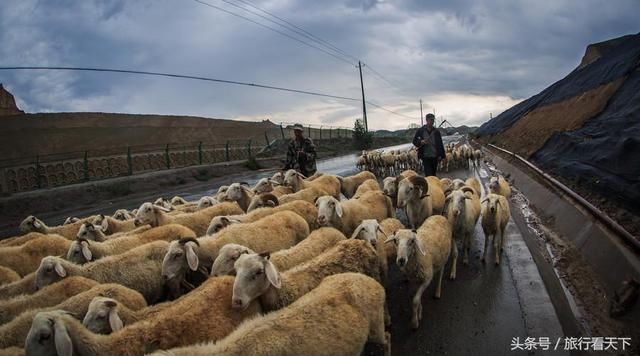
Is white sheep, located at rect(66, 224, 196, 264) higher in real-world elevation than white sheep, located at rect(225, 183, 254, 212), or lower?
lower

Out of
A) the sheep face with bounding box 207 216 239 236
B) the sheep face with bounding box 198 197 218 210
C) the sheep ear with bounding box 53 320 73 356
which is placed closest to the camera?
the sheep ear with bounding box 53 320 73 356

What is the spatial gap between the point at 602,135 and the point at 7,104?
3307 inches

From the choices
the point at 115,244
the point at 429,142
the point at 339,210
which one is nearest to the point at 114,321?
the point at 115,244

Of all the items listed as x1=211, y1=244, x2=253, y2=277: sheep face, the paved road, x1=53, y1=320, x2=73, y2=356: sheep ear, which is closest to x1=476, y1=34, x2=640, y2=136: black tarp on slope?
the paved road

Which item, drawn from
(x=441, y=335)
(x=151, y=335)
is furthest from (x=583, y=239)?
(x=151, y=335)

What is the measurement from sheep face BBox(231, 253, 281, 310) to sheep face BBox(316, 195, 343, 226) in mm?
2589

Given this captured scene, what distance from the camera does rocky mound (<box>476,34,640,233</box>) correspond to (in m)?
6.63

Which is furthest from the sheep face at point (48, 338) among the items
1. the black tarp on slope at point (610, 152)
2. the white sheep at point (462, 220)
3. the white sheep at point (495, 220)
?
the black tarp on slope at point (610, 152)

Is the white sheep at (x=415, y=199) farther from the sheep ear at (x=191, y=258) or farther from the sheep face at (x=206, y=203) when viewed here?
the sheep ear at (x=191, y=258)

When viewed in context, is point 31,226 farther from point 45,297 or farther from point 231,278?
point 231,278

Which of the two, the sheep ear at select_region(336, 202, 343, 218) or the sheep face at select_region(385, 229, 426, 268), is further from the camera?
the sheep ear at select_region(336, 202, 343, 218)

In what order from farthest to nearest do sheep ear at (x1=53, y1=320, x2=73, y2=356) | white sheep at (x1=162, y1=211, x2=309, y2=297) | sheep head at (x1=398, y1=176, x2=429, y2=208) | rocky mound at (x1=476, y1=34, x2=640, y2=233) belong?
sheep head at (x1=398, y1=176, x2=429, y2=208)
rocky mound at (x1=476, y1=34, x2=640, y2=233)
white sheep at (x1=162, y1=211, x2=309, y2=297)
sheep ear at (x1=53, y1=320, x2=73, y2=356)

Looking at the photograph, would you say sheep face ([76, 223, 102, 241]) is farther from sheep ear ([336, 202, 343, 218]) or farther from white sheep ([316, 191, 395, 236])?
sheep ear ([336, 202, 343, 218])

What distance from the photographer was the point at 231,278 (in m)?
4.29
